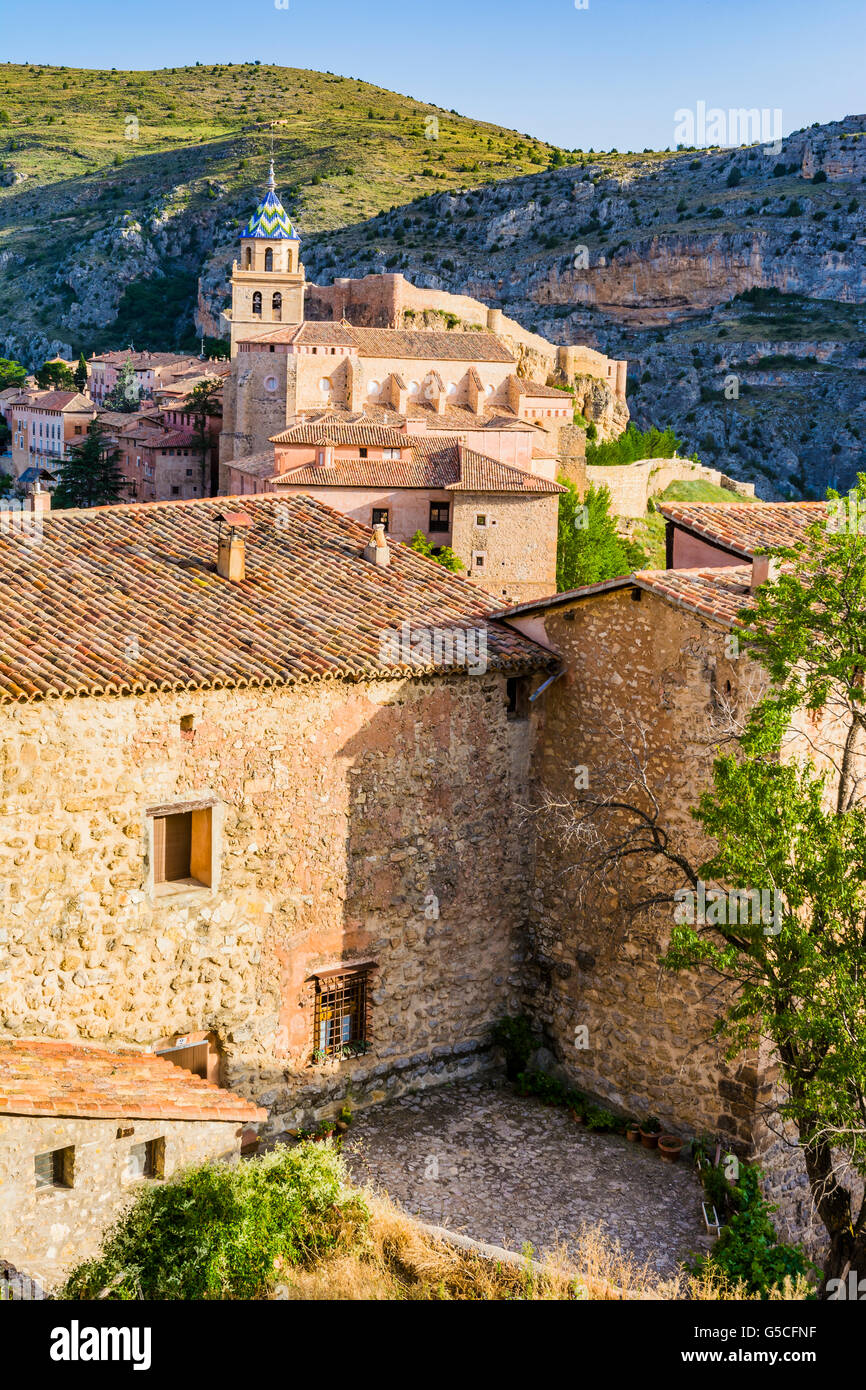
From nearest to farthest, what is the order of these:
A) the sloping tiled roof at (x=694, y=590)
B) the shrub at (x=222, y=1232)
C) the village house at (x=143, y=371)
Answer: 1. the shrub at (x=222, y=1232)
2. the sloping tiled roof at (x=694, y=590)
3. the village house at (x=143, y=371)

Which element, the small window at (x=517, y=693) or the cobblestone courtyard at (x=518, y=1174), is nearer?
the cobblestone courtyard at (x=518, y=1174)

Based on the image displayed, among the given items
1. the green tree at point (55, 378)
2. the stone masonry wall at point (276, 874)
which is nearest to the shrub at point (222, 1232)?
the stone masonry wall at point (276, 874)

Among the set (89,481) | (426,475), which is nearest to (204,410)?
(89,481)

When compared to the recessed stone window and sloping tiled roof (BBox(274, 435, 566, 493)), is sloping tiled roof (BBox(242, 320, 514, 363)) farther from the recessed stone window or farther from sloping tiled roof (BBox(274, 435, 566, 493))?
the recessed stone window

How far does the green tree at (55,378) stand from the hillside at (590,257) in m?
19.4

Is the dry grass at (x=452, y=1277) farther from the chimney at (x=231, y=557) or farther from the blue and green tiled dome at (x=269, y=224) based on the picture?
the blue and green tiled dome at (x=269, y=224)

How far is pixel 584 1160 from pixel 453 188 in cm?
14185

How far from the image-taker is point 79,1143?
10914 millimetres

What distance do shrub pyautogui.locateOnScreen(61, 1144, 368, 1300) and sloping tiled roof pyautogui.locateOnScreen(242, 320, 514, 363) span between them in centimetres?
5555

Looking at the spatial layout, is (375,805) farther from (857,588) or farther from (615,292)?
(615,292)

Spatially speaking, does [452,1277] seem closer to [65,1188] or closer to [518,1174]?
[65,1188]

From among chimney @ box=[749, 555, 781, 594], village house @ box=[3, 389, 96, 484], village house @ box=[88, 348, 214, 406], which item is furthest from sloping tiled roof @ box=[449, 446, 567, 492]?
village house @ box=[88, 348, 214, 406]

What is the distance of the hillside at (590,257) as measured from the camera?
11394 cm
